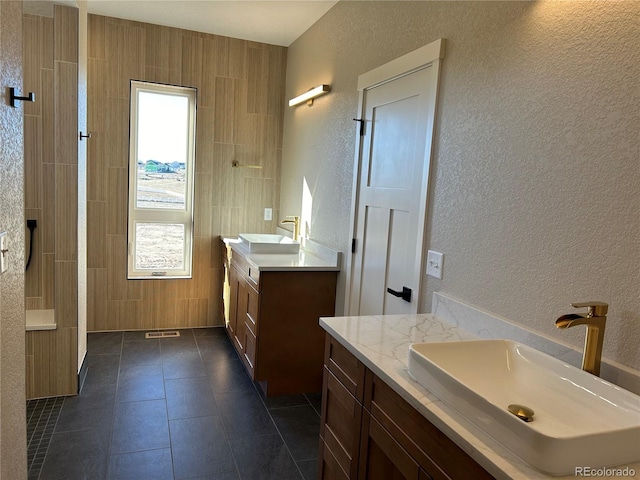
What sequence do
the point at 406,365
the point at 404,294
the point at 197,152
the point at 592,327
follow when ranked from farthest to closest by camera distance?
the point at 197,152 → the point at 404,294 → the point at 406,365 → the point at 592,327

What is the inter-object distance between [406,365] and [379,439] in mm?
252

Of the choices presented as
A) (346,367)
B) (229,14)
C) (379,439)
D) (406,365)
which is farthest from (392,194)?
(229,14)

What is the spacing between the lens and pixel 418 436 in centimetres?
126

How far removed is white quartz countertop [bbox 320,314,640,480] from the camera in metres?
0.97

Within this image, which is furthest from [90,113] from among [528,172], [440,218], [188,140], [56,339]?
[528,172]

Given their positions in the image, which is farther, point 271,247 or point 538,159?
point 271,247

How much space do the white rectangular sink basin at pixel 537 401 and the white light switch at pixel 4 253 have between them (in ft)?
3.87

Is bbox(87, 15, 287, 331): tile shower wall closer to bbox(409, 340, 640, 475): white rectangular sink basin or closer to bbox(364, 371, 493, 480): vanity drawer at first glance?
bbox(364, 371, 493, 480): vanity drawer

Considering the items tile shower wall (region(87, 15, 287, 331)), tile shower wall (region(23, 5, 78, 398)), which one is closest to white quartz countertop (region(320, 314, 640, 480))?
tile shower wall (region(23, 5, 78, 398))

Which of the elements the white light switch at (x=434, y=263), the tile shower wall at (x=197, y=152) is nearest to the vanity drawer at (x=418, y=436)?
the white light switch at (x=434, y=263)

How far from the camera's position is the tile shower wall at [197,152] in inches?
156

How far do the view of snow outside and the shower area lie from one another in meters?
1.08

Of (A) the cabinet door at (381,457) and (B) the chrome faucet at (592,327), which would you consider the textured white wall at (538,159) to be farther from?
(A) the cabinet door at (381,457)

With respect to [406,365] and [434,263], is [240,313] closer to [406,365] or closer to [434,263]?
[434,263]
